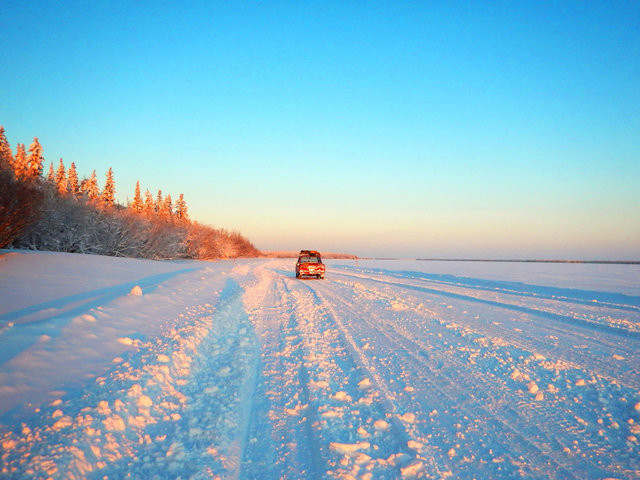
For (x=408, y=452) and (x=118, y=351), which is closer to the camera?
(x=408, y=452)

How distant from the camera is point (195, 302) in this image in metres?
11.5

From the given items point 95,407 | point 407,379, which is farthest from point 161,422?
point 407,379

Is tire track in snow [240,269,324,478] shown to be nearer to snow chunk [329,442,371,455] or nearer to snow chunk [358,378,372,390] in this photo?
snow chunk [329,442,371,455]

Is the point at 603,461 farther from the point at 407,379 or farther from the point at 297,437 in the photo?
the point at 297,437

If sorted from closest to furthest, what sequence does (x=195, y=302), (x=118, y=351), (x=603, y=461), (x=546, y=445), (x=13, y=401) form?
(x=603, y=461) < (x=546, y=445) < (x=13, y=401) < (x=118, y=351) < (x=195, y=302)

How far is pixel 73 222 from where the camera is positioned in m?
24.4

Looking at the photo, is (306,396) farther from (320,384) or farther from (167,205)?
(167,205)

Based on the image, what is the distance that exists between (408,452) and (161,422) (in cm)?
283

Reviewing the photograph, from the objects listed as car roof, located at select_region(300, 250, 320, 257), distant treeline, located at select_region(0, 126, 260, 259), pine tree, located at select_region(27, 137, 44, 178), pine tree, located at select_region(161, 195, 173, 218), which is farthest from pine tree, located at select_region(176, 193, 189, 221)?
car roof, located at select_region(300, 250, 320, 257)

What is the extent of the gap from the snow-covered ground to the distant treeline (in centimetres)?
820

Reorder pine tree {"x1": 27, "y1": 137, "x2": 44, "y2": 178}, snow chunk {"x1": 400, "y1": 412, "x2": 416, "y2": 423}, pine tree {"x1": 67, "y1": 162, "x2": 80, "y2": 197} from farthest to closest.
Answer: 1. pine tree {"x1": 67, "y1": 162, "x2": 80, "y2": 197}
2. pine tree {"x1": 27, "y1": 137, "x2": 44, "y2": 178}
3. snow chunk {"x1": 400, "y1": 412, "x2": 416, "y2": 423}

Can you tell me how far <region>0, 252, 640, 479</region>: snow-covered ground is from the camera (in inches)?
118

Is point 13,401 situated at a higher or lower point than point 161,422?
higher

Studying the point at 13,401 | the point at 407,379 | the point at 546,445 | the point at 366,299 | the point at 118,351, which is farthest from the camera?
the point at 366,299
